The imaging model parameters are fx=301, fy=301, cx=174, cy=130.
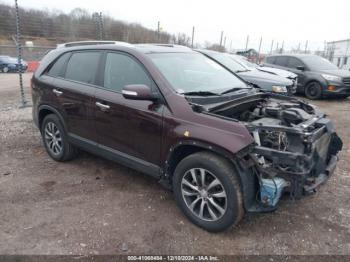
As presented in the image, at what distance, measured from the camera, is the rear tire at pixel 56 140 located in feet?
15.0

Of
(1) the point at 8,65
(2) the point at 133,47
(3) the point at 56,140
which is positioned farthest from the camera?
(1) the point at 8,65

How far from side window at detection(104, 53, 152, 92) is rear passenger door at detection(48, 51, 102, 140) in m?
0.23

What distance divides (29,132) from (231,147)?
4.99 meters

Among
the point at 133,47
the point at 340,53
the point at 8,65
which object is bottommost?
the point at 8,65

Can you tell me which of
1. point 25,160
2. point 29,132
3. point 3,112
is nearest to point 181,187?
point 25,160

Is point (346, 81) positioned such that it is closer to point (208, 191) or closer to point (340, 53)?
point (208, 191)

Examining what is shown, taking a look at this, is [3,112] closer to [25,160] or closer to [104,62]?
A: [25,160]

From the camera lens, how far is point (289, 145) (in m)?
2.89

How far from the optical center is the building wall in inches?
1245

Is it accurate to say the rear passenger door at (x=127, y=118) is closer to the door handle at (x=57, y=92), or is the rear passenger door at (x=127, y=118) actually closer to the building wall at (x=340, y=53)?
the door handle at (x=57, y=92)

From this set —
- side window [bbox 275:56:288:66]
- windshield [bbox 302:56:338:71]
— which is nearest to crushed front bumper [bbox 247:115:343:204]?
windshield [bbox 302:56:338:71]

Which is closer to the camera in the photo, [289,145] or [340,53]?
[289,145]

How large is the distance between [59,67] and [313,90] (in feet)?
29.8

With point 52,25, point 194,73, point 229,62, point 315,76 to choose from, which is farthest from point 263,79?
point 52,25
